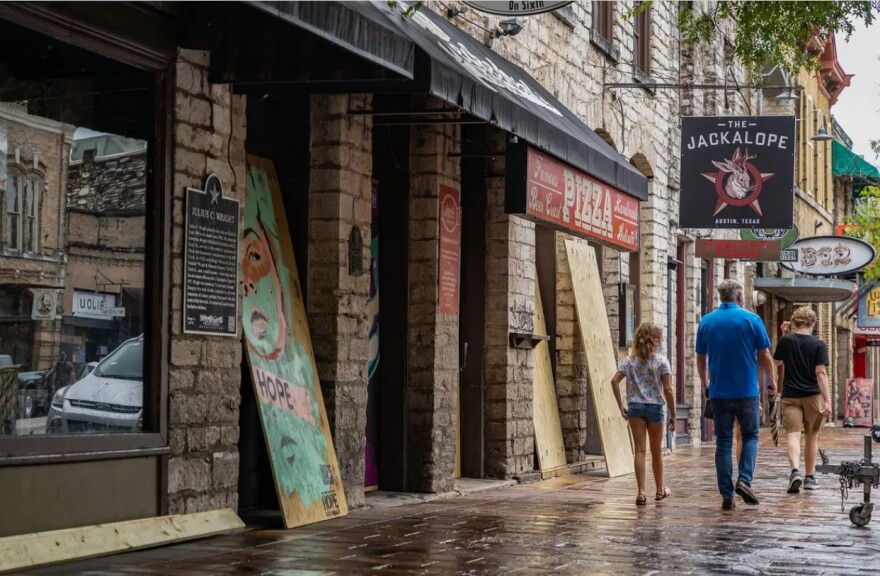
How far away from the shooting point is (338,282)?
10.8 meters

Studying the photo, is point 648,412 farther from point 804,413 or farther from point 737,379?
point 804,413

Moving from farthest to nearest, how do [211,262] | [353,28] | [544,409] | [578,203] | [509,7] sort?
[544,409] < [578,203] < [509,7] < [211,262] < [353,28]

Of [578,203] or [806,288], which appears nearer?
[578,203]

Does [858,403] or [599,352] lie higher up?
[599,352]

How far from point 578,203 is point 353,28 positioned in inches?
232

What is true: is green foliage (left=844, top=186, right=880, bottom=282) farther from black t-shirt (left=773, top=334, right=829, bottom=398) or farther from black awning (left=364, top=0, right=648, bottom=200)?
black t-shirt (left=773, top=334, right=829, bottom=398)

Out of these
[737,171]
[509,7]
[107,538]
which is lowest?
[107,538]

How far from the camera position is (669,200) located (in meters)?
→ 22.2

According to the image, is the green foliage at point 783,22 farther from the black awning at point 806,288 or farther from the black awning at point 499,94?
the black awning at point 806,288

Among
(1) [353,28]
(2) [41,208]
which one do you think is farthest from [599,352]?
(2) [41,208]

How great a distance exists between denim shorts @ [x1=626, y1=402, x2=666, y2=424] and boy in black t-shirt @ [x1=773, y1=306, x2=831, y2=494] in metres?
1.90

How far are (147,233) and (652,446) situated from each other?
5174 millimetres

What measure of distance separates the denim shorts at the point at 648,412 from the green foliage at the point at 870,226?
24789 mm

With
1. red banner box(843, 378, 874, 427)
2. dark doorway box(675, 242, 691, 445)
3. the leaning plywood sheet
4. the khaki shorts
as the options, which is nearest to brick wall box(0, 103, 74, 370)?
the leaning plywood sheet
